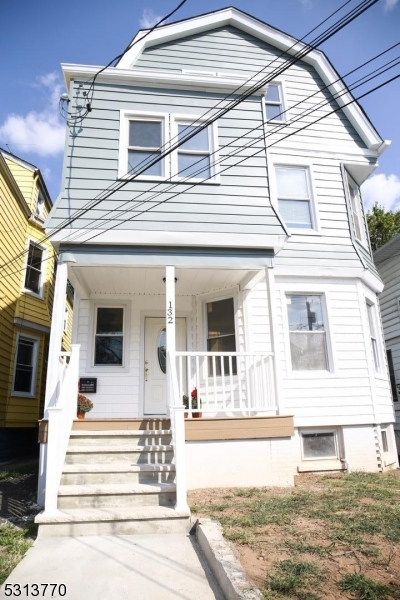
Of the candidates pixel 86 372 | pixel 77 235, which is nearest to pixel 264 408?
pixel 86 372

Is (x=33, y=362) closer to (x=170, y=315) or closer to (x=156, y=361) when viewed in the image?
(x=156, y=361)

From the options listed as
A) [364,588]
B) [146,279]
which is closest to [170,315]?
[146,279]

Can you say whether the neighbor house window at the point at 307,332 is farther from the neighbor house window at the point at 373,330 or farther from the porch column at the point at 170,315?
the porch column at the point at 170,315

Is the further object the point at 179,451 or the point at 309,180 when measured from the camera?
the point at 309,180

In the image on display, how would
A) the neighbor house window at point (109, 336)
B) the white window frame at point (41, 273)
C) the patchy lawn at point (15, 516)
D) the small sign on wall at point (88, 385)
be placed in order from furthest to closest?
the white window frame at point (41, 273) → the neighbor house window at point (109, 336) → the small sign on wall at point (88, 385) → the patchy lawn at point (15, 516)

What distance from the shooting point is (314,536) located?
3.23 metres

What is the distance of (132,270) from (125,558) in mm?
4136

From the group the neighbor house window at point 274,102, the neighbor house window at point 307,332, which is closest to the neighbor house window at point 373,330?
the neighbor house window at point 307,332

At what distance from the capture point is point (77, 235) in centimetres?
589

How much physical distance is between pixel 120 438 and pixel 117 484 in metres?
0.82

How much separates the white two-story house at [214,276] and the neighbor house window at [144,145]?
0.03 metres

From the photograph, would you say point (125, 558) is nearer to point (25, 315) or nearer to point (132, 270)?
point (132, 270)

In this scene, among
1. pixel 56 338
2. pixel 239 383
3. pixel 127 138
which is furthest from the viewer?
pixel 127 138

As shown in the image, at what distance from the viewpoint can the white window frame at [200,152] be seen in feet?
21.8
